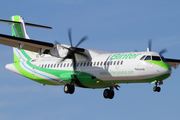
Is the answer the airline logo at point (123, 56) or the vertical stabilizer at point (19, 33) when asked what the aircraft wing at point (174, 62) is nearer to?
the airline logo at point (123, 56)

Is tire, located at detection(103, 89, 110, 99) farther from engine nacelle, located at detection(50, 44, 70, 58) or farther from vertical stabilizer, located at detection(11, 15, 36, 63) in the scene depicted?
vertical stabilizer, located at detection(11, 15, 36, 63)

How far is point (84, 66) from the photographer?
2584 centimetres

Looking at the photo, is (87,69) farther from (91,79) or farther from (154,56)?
(154,56)

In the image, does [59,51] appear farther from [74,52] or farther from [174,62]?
[174,62]

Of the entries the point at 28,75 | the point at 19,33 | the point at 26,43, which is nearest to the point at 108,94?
the point at 28,75

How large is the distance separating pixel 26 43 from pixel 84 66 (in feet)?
14.7

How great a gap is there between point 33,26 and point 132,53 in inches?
472

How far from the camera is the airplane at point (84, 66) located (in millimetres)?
22766

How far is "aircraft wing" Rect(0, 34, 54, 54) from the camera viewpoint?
24266 mm

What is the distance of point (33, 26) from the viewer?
32.5 meters

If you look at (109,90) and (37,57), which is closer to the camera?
(109,90)

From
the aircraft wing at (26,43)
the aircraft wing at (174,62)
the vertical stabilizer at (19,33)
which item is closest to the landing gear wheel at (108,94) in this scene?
the aircraft wing at (174,62)

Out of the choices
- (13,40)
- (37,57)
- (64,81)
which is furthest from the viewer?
(37,57)

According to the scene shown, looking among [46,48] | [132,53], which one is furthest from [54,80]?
[132,53]
